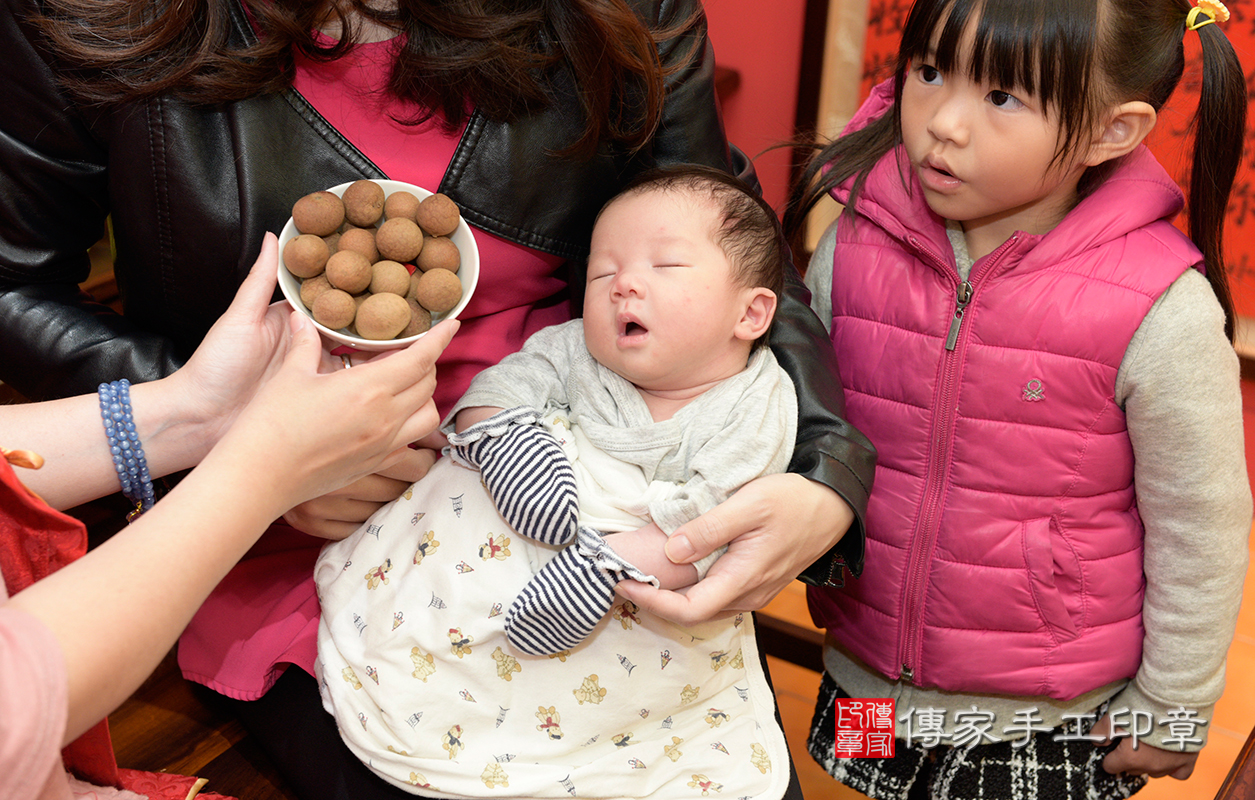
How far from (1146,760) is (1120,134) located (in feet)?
2.89

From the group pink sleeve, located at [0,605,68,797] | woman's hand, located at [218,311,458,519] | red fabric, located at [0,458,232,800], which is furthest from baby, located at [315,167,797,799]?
pink sleeve, located at [0,605,68,797]

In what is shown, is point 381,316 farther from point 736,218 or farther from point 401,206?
point 736,218

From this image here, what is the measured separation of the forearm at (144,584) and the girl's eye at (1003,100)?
96 cm

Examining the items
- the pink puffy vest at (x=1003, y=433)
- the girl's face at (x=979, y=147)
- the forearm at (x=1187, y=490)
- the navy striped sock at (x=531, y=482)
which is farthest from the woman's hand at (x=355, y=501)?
the forearm at (x=1187, y=490)

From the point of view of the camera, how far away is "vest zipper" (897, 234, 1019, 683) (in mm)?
1313

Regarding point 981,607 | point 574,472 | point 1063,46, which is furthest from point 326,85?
point 981,607

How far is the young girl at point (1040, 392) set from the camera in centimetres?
118

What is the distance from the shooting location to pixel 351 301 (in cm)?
102

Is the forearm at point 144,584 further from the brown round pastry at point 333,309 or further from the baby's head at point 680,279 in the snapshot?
the baby's head at point 680,279

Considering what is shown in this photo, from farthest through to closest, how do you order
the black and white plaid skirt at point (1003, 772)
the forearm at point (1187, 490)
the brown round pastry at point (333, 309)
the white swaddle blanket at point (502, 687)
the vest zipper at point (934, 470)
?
1. the black and white plaid skirt at point (1003, 772)
2. the vest zipper at point (934, 470)
3. the forearm at point (1187, 490)
4. the white swaddle blanket at point (502, 687)
5. the brown round pastry at point (333, 309)

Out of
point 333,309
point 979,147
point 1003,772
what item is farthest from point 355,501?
point 1003,772

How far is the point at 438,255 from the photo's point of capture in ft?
3.51

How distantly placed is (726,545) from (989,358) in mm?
472

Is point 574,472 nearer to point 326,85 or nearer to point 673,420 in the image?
point 673,420
